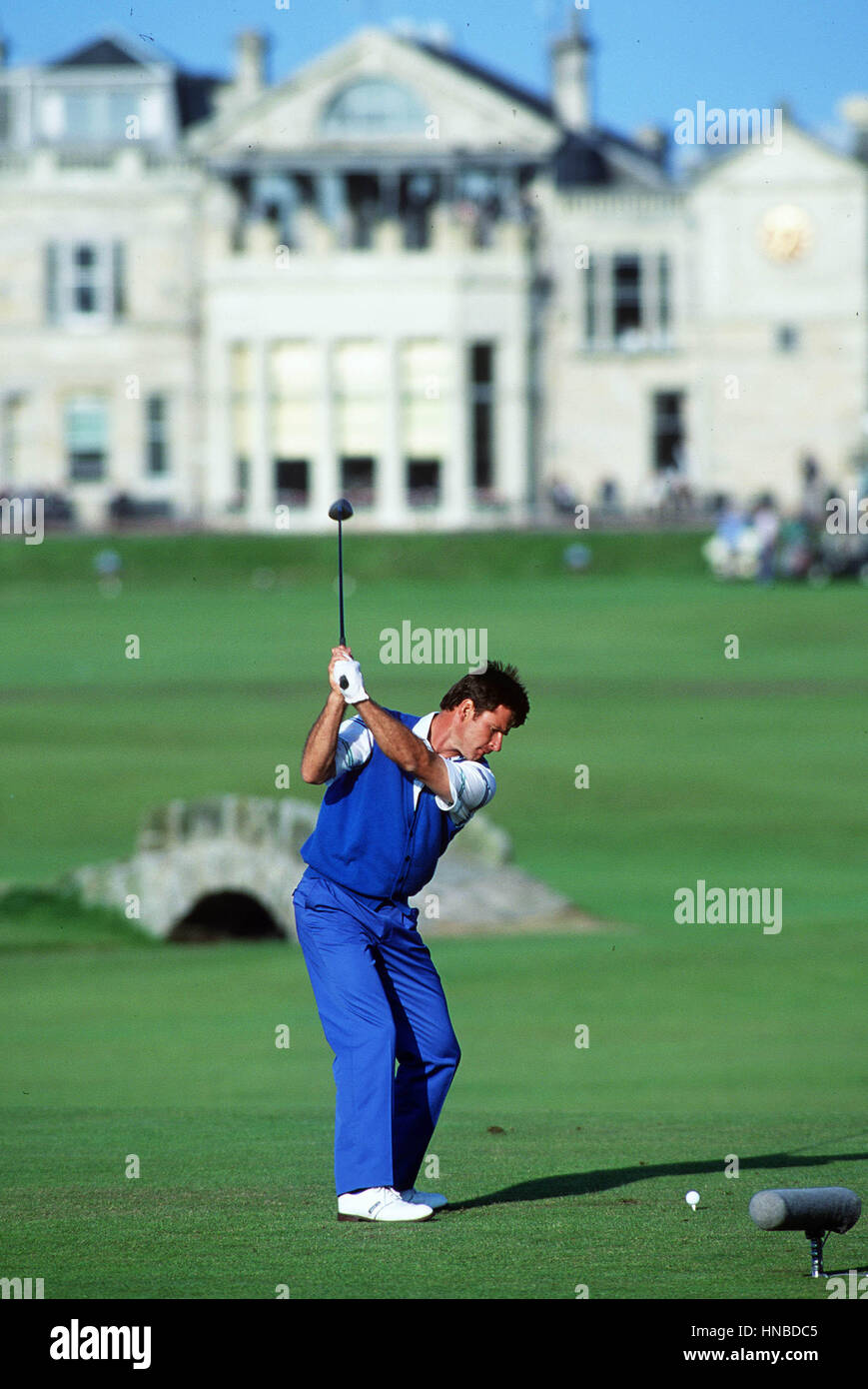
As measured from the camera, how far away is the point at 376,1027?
7758mm

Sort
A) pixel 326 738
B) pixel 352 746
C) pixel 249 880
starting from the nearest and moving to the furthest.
Result: pixel 326 738, pixel 352 746, pixel 249 880

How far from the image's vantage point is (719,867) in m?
26.0

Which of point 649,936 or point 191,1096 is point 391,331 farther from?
point 191,1096

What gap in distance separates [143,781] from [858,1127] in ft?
71.9

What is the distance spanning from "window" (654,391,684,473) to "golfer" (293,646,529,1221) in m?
60.3

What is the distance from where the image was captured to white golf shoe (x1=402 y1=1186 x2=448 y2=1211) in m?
7.90

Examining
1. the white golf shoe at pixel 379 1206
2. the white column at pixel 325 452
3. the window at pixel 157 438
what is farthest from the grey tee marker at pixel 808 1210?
the window at pixel 157 438

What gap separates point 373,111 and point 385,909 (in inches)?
2325

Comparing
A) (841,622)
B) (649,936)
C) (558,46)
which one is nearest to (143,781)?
(649,936)

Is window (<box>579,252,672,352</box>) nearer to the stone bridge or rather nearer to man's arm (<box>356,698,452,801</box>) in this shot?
the stone bridge

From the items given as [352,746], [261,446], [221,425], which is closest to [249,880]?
[352,746]

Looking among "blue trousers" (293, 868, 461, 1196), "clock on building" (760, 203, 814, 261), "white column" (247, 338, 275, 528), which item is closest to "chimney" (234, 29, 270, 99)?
"white column" (247, 338, 275, 528)

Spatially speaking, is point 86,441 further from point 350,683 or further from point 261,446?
point 350,683

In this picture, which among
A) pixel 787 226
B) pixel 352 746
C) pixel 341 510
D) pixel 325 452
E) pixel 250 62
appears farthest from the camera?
pixel 250 62
